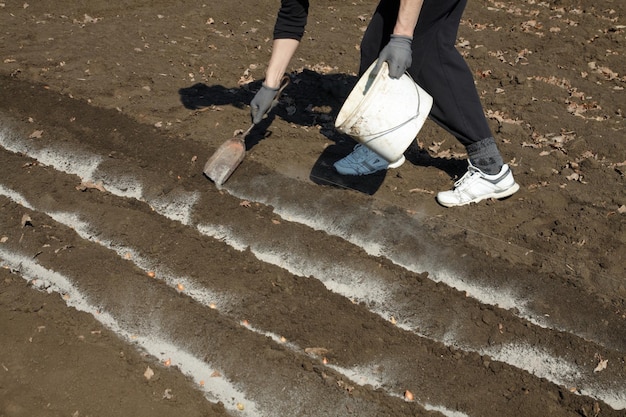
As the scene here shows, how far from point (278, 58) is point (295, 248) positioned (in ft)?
4.23

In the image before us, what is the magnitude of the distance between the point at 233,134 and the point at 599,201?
2726 millimetres

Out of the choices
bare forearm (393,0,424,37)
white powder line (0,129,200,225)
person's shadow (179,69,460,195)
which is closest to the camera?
bare forearm (393,0,424,37)

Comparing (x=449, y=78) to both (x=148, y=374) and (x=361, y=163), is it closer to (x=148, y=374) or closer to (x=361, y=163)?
(x=361, y=163)

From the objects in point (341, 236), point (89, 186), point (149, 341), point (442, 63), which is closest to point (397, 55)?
point (442, 63)

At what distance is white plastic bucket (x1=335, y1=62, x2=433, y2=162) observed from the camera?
12.4 feet

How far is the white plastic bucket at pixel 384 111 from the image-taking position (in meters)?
3.78

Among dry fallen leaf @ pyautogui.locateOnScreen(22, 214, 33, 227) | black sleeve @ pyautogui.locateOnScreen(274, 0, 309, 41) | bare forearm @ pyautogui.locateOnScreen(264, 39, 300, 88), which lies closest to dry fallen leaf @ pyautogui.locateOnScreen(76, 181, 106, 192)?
dry fallen leaf @ pyautogui.locateOnScreen(22, 214, 33, 227)

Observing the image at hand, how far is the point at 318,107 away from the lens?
580cm

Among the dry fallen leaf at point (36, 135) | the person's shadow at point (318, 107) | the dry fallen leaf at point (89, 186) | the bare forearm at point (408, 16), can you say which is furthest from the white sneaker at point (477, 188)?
the dry fallen leaf at point (36, 135)

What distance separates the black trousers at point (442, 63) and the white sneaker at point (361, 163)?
0.59 meters

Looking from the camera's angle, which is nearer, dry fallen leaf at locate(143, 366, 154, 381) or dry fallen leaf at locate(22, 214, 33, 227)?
dry fallen leaf at locate(143, 366, 154, 381)

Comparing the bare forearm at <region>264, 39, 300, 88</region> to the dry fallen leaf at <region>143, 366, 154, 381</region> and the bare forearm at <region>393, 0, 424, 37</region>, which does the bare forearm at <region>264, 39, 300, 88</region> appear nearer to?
the bare forearm at <region>393, 0, 424, 37</region>

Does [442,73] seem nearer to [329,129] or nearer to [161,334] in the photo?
[329,129]

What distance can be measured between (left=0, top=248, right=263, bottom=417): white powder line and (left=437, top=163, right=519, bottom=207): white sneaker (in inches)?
78.5
